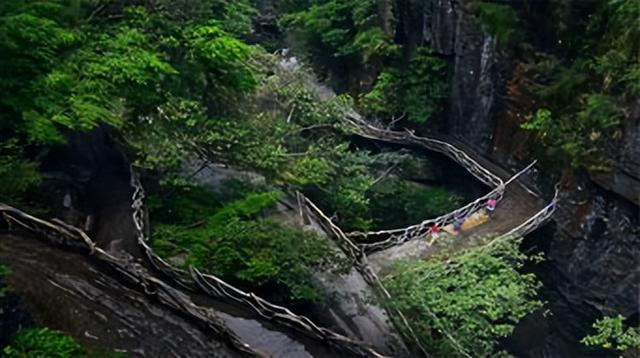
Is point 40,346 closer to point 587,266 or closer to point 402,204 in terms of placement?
point 587,266

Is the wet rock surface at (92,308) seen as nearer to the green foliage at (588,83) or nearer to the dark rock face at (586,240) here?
the dark rock face at (586,240)

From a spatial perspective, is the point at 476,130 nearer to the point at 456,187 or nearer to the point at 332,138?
the point at 456,187

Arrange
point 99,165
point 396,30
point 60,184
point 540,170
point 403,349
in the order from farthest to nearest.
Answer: point 396,30, point 540,170, point 99,165, point 60,184, point 403,349

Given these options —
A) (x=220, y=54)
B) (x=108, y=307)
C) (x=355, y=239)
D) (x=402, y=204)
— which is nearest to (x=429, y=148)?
(x=402, y=204)

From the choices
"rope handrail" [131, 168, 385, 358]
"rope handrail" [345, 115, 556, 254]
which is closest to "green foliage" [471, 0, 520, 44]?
"rope handrail" [345, 115, 556, 254]

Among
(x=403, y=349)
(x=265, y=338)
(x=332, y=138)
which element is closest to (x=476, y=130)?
(x=332, y=138)

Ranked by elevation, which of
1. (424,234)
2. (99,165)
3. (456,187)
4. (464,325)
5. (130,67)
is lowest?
(456,187)

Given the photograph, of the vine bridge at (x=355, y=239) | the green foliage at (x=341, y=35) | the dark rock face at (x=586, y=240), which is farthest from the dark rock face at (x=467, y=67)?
the green foliage at (x=341, y=35)
